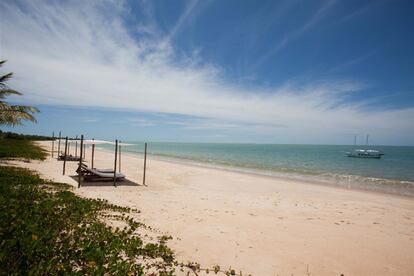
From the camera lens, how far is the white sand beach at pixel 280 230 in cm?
579

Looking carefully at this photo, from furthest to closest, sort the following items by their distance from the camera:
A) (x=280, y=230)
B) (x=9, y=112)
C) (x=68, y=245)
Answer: (x=9, y=112), (x=280, y=230), (x=68, y=245)

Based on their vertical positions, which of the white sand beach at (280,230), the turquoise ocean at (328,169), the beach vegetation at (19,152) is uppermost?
the beach vegetation at (19,152)

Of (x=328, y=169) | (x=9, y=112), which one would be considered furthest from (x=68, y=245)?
(x=328, y=169)

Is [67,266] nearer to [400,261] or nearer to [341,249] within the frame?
[341,249]

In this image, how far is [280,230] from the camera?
26.4ft

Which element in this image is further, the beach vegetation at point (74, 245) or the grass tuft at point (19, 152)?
the grass tuft at point (19, 152)

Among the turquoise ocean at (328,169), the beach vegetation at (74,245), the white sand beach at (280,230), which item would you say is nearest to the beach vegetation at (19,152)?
the turquoise ocean at (328,169)

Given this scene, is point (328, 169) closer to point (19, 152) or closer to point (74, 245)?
point (19, 152)

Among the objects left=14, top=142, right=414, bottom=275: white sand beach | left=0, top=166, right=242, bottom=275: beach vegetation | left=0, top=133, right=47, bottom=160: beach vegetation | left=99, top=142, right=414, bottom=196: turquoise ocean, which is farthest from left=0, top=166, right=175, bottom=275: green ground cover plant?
left=0, top=133, right=47, bottom=160: beach vegetation

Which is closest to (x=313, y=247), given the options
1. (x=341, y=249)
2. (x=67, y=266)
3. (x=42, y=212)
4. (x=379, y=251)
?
(x=341, y=249)

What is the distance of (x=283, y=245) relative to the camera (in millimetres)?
6746

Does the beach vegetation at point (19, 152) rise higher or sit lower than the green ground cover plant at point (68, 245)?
lower

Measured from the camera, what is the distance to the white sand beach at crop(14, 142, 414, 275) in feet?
19.0

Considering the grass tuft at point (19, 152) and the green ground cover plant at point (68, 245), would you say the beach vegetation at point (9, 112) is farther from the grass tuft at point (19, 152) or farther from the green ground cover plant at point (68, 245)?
the green ground cover plant at point (68, 245)
